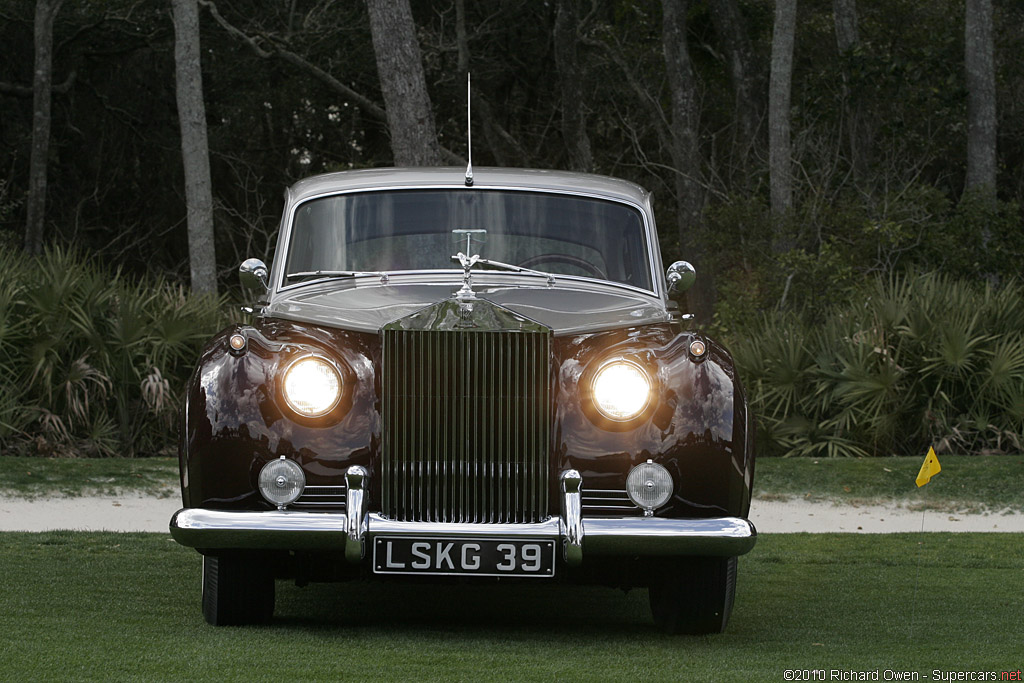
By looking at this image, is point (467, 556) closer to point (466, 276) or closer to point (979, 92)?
point (466, 276)

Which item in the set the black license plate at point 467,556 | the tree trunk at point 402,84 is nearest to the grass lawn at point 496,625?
the black license plate at point 467,556

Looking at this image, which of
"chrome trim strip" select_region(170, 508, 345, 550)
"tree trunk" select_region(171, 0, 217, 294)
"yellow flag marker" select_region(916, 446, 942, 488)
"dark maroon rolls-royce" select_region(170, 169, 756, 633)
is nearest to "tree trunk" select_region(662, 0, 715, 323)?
"tree trunk" select_region(171, 0, 217, 294)

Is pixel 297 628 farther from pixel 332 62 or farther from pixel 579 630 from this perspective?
pixel 332 62

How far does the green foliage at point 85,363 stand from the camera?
39.9 ft

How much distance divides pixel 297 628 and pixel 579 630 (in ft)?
3.67

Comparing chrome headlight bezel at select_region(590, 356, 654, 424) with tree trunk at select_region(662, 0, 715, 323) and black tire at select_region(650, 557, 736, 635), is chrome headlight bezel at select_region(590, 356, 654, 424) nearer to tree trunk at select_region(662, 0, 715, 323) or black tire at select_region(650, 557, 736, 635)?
black tire at select_region(650, 557, 736, 635)

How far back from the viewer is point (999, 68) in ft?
92.8

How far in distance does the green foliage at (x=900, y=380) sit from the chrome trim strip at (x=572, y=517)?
8109 millimetres

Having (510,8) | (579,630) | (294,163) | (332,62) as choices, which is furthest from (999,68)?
(579,630)

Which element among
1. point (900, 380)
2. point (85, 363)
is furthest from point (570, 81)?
point (85, 363)

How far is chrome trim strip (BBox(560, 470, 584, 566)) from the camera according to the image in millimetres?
4844

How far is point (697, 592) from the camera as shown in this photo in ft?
17.7

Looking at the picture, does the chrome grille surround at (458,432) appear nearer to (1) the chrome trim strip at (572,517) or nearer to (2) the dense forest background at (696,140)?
(1) the chrome trim strip at (572,517)

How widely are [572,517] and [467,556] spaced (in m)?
0.38
